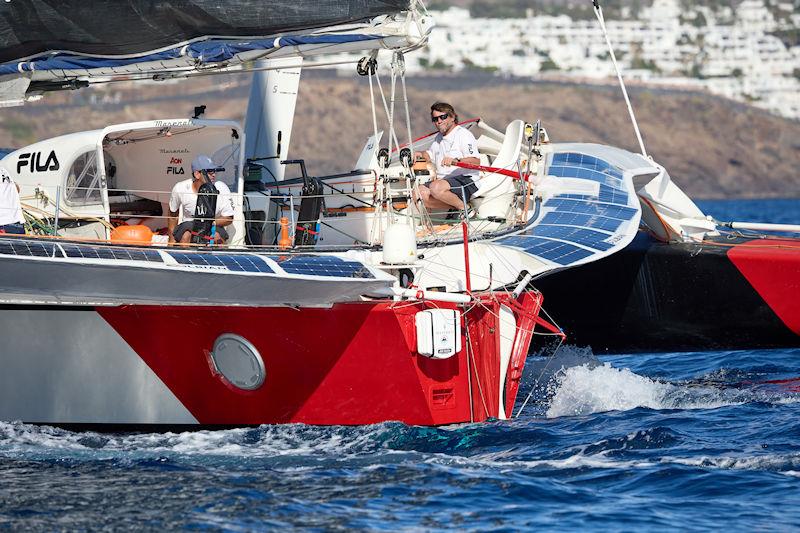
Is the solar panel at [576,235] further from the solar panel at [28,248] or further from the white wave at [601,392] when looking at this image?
the solar panel at [28,248]

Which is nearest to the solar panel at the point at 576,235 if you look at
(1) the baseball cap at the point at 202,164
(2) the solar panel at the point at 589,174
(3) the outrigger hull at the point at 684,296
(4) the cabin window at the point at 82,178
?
(3) the outrigger hull at the point at 684,296

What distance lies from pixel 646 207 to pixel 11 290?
7.16 metres

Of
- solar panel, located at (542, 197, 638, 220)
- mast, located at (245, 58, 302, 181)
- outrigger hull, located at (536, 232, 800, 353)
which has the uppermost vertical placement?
mast, located at (245, 58, 302, 181)

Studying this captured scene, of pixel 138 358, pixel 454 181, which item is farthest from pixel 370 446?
pixel 454 181

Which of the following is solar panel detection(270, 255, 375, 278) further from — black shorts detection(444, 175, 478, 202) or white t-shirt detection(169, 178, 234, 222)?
black shorts detection(444, 175, 478, 202)

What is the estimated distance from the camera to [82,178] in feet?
36.2

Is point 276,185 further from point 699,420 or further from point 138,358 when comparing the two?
point 699,420

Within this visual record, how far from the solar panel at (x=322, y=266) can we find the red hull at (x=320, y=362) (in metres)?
0.28

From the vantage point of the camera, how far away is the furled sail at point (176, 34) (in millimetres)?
10258

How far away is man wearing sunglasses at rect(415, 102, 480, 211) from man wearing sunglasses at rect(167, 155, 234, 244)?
195 centimetres

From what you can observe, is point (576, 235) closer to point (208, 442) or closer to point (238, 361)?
point (238, 361)

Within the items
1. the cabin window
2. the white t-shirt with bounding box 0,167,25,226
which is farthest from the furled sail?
the white t-shirt with bounding box 0,167,25,226

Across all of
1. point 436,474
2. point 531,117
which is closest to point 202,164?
point 436,474

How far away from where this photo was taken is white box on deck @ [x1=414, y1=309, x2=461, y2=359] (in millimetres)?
9328
